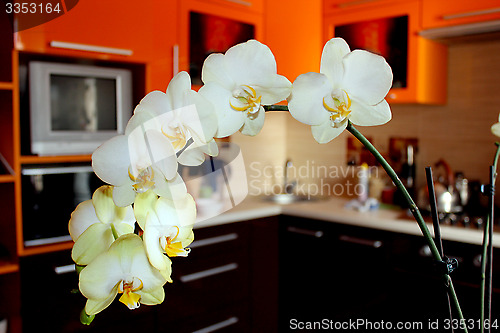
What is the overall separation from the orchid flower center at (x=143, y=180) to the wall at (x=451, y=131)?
2662mm

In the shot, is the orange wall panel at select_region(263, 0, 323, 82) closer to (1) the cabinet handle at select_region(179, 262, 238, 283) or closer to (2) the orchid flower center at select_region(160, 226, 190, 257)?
(1) the cabinet handle at select_region(179, 262, 238, 283)

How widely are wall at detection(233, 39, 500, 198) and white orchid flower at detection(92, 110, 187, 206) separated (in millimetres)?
2659

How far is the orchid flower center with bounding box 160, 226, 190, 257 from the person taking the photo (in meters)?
0.32

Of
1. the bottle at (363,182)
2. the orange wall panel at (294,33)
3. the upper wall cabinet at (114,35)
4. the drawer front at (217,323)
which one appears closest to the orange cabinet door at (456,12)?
the orange wall panel at (294,33)

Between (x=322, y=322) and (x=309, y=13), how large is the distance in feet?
5.99

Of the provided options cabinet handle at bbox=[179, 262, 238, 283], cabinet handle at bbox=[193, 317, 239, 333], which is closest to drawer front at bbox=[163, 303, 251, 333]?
cabinet handle at bbox=[193, 317, 239, 333]

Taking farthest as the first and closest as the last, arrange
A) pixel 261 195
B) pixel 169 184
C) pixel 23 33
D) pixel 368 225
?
pixel 261 195
pixel 368 225
pixel 23 33
pixel 169 184

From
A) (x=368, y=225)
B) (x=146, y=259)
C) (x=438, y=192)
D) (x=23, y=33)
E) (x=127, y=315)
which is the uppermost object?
(x=23, y=33)

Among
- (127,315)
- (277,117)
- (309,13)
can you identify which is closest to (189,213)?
(127,315)

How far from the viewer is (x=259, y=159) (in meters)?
3.42

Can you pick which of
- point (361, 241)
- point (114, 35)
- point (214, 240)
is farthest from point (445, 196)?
point (114, 35)

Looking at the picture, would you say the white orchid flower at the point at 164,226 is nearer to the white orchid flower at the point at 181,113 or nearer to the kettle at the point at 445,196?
the white orchid flower at the point at 181,113

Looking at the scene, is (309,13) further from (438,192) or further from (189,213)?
(189,213)

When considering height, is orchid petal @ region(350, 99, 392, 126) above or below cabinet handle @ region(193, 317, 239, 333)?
above
